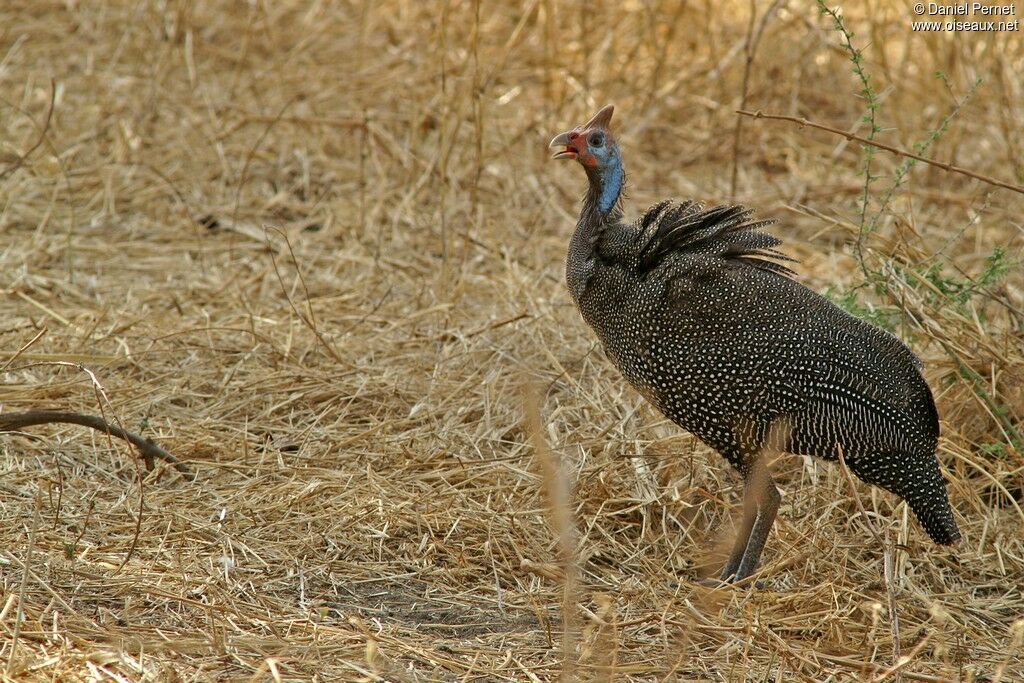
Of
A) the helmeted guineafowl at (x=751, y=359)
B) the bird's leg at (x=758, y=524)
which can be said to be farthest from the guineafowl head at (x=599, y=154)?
the bird's leg at (x=758, y=524)

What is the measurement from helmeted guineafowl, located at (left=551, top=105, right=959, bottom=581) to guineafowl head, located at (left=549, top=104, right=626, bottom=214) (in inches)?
6.9

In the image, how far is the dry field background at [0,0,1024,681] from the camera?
9.87 ft

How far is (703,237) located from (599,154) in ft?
1.39

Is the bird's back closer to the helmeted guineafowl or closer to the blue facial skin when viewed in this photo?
the helmeted guineafowl

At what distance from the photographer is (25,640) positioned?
2643mm

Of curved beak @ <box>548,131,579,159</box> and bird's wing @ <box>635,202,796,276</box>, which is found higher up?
curved beak @ <box>548,131,579,159</box>

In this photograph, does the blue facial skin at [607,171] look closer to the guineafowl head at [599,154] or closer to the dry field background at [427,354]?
the guineafowl head at [599,154]

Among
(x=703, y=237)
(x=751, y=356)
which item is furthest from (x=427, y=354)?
(x=751, y=356)

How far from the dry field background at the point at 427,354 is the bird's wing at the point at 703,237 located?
59 centimetres

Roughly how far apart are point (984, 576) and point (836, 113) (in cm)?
398

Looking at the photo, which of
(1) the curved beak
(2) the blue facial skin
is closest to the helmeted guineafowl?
(2) the blue facial skin

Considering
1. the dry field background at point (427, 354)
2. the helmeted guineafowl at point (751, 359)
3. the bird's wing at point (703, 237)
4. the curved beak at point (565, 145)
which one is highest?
the curved beak at point (565, 145)

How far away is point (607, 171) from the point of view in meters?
3.61

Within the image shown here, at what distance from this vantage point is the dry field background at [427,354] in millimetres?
3008
